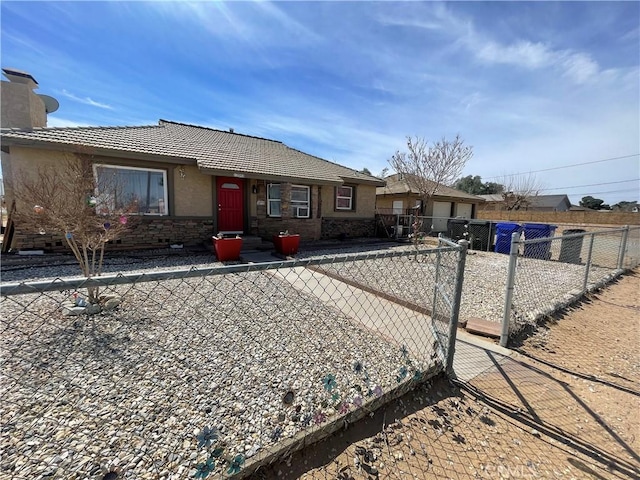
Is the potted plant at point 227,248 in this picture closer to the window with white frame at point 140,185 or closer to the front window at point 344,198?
the window with white frame at point 140,185

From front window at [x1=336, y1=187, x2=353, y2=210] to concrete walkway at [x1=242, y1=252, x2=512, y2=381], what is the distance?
8490 millimetres

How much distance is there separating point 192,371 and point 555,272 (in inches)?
354

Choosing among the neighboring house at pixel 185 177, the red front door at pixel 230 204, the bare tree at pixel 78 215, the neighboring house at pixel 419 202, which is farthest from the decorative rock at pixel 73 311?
the neighboring house at pixel 419 202

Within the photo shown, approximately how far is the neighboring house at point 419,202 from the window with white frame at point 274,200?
10.4 metres

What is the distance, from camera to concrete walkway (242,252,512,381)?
3.03m

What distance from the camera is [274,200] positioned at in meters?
10.8

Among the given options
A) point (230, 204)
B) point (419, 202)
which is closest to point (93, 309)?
point (230, 204)

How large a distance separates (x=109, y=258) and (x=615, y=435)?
9765 mm

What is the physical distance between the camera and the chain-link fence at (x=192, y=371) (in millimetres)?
1700

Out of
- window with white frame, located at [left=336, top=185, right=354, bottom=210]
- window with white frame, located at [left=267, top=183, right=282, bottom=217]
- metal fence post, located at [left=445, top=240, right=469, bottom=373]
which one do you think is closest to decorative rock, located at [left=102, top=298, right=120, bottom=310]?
metal fence post, located at [left=445, top=240, right=469, bottom=373]

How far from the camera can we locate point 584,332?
3.91 m

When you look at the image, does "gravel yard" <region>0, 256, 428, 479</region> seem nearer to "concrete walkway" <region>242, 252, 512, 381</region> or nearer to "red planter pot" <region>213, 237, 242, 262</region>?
"concrete walkway" <region>242, 252, 512, 381</region>

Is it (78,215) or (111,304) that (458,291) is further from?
(78,215)

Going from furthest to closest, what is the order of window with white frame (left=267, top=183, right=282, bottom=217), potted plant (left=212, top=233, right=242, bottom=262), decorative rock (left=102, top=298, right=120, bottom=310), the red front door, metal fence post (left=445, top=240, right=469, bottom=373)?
1. window with white frame (left=267, top=183, right=282, bottom=217)
2. the red front door
3. potted plant (left=212, top=233, right=242, bottom=262)
4. decorative rock (left=102, top=298, right=120, bottom=310)
5. metal fence post (left=445, top=240, right=469, bottom=373)
